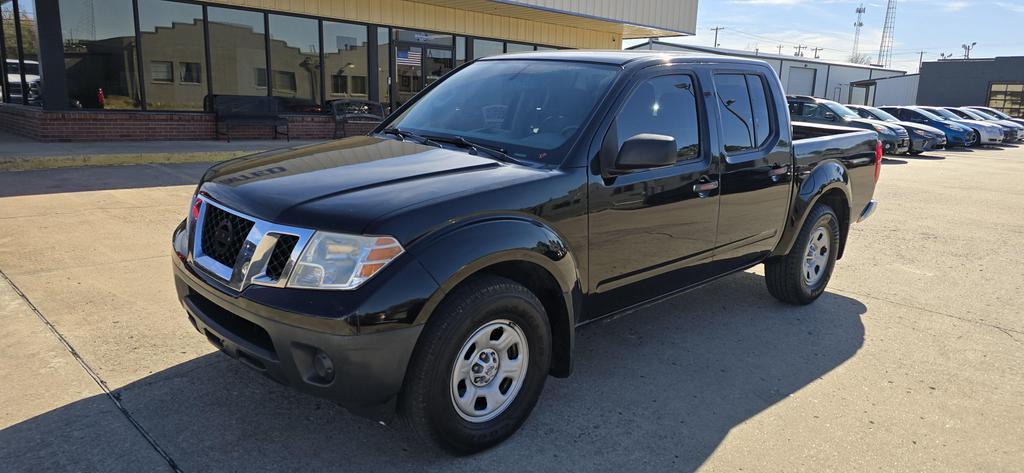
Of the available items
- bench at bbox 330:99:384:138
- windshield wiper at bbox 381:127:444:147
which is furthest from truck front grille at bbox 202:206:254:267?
bench at bbox 330:99:384:138

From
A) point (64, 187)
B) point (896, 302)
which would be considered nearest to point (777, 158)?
point (896, 302)

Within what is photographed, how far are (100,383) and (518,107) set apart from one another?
2588mm

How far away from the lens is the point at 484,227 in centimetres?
282

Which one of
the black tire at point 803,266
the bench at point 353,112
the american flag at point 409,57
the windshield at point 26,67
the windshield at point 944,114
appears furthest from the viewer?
the windshield at point 944,114

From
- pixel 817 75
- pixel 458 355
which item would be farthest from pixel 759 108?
pixel 817 75

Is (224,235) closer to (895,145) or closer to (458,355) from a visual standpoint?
(458,355)

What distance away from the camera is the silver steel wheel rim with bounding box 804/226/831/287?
17.2 ft

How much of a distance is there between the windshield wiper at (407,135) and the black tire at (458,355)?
1.11 meters

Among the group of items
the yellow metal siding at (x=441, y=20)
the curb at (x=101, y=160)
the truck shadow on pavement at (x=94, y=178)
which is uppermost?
the yellow metal siding at (x=441, y=20)

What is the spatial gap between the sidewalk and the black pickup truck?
8374 millimetres

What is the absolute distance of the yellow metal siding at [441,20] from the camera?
1502 cm

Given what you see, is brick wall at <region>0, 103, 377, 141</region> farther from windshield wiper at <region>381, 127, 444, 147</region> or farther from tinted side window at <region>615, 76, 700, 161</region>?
tinted side window at <region>615, 76, 700, 161</region>

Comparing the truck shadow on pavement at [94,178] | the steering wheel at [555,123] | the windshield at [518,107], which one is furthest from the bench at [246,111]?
the steering wheel at [555,123]

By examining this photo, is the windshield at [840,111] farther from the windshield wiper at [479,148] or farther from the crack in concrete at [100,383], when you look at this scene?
the crack in concrete at [100,383]
